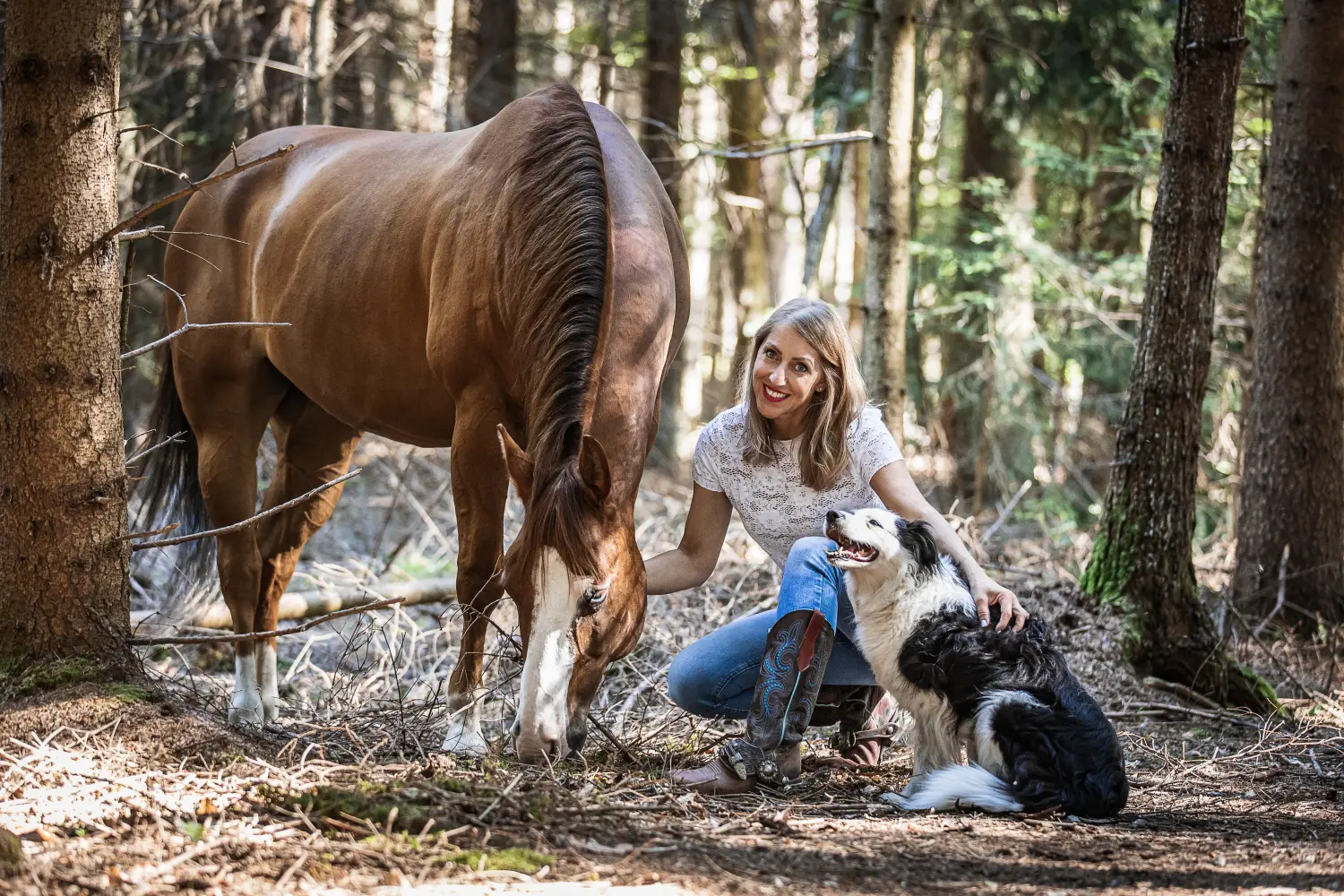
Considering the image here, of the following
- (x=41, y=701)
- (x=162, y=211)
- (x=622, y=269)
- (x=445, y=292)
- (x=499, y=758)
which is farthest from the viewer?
(x=162, y=211)

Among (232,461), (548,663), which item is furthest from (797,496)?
(232,461)

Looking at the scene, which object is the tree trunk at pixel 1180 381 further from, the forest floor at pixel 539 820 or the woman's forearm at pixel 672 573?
the woman's forearm at pixel 672 573

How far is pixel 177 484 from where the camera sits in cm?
592

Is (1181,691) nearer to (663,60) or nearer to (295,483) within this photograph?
(295,483)

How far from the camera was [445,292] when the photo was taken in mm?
4387

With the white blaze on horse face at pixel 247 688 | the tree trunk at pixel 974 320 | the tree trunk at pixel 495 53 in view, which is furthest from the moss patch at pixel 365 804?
the tree trunk at pixel 495 53

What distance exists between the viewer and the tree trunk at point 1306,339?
6469mm

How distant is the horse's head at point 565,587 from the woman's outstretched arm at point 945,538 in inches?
38.9

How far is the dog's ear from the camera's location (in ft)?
11.8

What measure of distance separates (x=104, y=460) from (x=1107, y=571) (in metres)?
4.44

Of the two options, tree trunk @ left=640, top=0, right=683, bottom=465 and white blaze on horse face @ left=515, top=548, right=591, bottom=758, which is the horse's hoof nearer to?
white blaze on horse face @ left=515, top=548, right=591, bottom=758

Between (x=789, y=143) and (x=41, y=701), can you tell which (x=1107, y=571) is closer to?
(x=789, y=143)

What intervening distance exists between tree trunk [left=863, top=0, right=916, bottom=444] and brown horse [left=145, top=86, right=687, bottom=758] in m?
2.40

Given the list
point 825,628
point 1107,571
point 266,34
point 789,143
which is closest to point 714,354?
point 266,34
